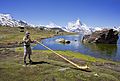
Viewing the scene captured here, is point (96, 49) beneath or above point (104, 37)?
beneath

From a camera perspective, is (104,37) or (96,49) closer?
(96,49)

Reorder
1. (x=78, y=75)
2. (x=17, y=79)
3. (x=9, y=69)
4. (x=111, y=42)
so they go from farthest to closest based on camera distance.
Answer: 1. (x=111, y=42)
2. (x=9, y=69)
3. (x=78, y=75)
4. (x=17, y=79)

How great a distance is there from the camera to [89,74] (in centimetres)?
2306

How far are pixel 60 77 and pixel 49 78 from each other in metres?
1.23

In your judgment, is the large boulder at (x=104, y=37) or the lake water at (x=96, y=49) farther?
the large boulder at (x=104, y=37)

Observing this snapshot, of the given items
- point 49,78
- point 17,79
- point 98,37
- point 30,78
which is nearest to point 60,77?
point 49,78

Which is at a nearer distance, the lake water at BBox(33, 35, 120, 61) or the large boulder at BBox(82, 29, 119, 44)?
the lake water at BBox(33, 35, 120, 61)

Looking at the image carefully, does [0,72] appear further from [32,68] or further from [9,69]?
[32,68]

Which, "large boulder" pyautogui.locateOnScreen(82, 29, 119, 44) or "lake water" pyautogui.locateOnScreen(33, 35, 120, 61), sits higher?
"large boulder" pyautogui.locateOnScreen(82, 29, 119, 44)

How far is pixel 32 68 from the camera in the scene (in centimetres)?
2461

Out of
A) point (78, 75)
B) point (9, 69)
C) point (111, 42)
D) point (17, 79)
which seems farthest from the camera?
point (111, 42)

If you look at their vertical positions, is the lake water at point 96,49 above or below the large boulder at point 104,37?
below

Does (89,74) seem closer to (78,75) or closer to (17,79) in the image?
(78,75)

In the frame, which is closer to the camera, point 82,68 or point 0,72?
point 0,72
